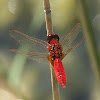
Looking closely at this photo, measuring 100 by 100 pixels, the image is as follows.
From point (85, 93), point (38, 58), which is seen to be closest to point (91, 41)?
point (38, 58)

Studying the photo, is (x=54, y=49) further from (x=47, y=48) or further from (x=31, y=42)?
(x=31, y=42)

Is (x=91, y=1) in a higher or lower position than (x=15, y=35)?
higher

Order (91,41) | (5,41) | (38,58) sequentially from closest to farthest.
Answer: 1. (91,41)
2. (38,58)
3. (5,41)

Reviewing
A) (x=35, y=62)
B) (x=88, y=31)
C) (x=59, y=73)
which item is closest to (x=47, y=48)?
(x=59, y=73)

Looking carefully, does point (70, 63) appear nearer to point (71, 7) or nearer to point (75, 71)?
point (75, 71)

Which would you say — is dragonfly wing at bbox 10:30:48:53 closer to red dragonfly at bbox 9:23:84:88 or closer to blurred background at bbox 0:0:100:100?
red dragonfly at bbox 9:23:84:88

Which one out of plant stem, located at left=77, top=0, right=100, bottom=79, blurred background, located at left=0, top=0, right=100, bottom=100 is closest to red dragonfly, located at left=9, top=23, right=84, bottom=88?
plant stem, located at left=77, top=0, right=100, bottom=79
